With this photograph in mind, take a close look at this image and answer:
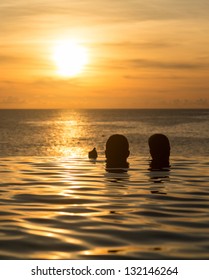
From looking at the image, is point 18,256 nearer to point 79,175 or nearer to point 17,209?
point 17,209

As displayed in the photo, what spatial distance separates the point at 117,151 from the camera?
3194 centimetres

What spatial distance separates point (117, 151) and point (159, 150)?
236 centimetres

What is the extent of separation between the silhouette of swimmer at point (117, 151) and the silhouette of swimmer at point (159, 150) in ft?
4.64

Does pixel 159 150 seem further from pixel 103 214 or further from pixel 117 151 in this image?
pixel 103 214

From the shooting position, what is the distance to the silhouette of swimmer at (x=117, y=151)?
101 ft

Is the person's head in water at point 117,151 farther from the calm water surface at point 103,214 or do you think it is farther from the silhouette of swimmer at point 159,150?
the calm water surface at point 103,214

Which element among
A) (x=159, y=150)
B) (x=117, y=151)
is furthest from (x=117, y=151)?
(x=159, y=150)

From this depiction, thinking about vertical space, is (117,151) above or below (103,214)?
above

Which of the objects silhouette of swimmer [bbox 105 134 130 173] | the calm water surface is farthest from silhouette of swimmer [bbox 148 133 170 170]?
the calm water surface

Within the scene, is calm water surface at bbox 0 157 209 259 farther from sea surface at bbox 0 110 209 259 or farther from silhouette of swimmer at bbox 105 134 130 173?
silhouette of swimmer at bbox 105 134 130 173

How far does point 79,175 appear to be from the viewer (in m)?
26.1

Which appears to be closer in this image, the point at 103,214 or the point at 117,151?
the point at 103,214

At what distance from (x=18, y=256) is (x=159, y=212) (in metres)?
5.89

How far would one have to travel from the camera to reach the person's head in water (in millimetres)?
30859
